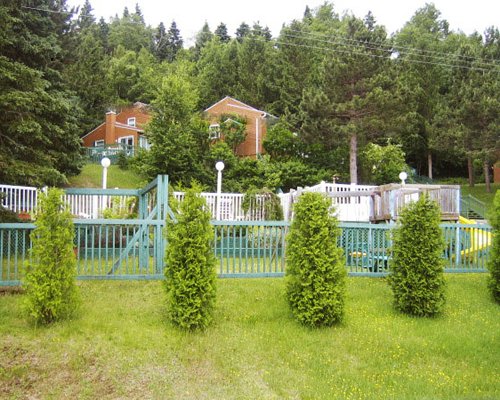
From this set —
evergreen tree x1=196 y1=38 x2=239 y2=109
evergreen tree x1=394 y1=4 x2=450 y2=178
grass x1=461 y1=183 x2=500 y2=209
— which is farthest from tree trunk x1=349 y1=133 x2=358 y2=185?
evergreen tree x1=196 y1=38 x2=239 y2=109

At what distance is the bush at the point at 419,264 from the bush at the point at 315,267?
3.79 ft

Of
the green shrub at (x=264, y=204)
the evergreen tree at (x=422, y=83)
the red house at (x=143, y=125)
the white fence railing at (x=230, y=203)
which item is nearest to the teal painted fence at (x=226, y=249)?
the white fence railing at (x=230, y=203)

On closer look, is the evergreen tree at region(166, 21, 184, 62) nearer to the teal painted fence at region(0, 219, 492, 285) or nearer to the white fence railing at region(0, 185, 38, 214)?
the white fence railing at region(0, 185, 38, 214)

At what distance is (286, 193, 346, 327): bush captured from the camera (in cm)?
667

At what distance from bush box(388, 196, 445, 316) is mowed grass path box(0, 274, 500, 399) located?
0.83 ft

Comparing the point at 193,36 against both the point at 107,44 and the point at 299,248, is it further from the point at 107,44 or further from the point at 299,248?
the point at 299,248

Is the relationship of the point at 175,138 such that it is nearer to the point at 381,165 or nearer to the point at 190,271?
the point at 381,165

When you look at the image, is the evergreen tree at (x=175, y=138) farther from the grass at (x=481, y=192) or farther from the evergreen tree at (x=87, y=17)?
the evergreen tree at (x=87, y=17)

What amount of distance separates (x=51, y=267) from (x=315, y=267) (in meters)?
3.59

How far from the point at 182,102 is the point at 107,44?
4044 centimetres

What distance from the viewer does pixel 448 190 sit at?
→ 1326 centimetres

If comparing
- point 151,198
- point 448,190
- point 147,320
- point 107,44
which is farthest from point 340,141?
point 107,44

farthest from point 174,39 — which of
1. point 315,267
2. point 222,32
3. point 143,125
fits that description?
point 315,267

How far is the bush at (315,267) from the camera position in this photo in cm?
667
